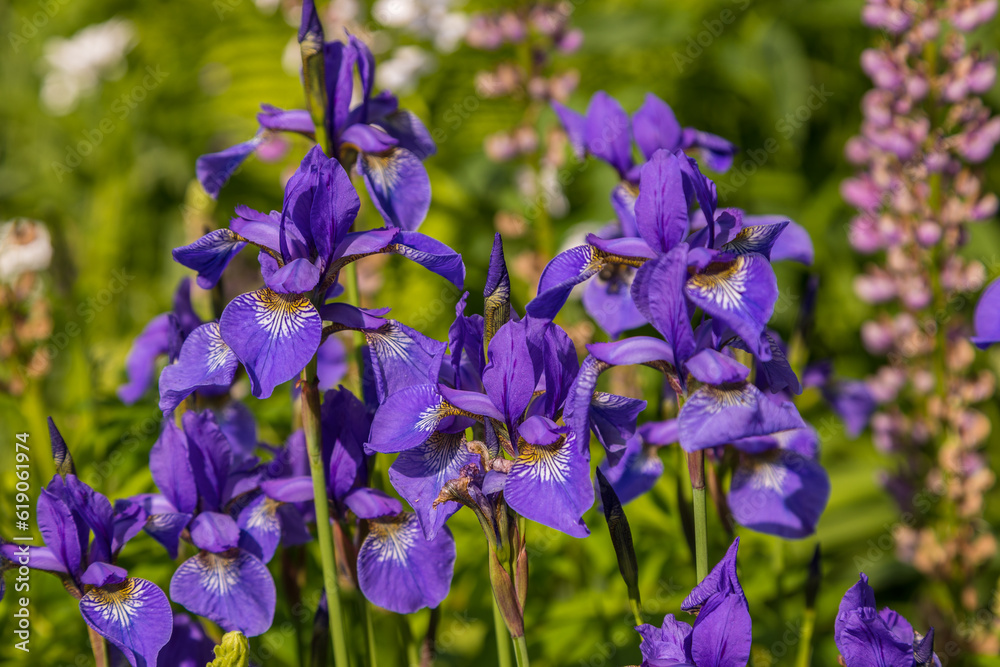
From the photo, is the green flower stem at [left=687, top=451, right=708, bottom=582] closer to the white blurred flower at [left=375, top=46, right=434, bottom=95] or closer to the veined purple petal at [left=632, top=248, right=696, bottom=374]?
the veined purple petal at [left=632, top=248, right=696, bottom=374]

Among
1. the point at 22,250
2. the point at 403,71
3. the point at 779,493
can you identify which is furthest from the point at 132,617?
the point at 403,71

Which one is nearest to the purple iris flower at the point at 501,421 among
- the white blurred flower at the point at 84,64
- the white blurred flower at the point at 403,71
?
the white blurred flower at the point at 403,71

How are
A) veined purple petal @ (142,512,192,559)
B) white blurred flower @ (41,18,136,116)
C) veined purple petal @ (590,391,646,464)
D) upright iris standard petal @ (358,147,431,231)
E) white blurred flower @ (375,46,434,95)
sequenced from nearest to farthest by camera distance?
veined purple petal @ (590,391,646,464) → veined purple petal @ (142,512,192,559) → upright iris standard petal @ (358,147,431,231) → white blurred flower @ (375,46,434,95) → white blurred flower @ (41,18,136,116)

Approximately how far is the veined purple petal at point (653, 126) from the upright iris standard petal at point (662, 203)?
0.33 m

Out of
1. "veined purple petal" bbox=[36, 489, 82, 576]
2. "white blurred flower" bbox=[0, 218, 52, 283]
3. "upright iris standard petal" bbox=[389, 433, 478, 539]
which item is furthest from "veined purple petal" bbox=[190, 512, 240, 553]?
"white blurred flower" bbox=[0, 218, 52, 283]

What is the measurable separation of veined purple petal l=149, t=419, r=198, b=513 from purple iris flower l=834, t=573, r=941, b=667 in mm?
692

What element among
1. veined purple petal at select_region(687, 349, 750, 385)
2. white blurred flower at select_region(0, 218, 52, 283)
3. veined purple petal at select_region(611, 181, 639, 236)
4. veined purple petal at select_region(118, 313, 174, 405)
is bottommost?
white blurred flower at select_region(0, 218, 52, 283)

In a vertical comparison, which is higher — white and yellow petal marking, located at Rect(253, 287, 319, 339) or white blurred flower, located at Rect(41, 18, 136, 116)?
white and yellow petal marking, located at Rect(253, 287, 319, 339)

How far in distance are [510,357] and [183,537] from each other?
48cm

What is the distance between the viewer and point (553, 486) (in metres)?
0.81

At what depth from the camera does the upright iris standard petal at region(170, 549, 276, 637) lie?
0.96 m

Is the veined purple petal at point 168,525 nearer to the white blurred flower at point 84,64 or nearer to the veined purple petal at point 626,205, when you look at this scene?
the veined purple petal at point 626,205

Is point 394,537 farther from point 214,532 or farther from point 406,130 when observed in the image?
point 406,130

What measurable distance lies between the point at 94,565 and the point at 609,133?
83 centimetres
